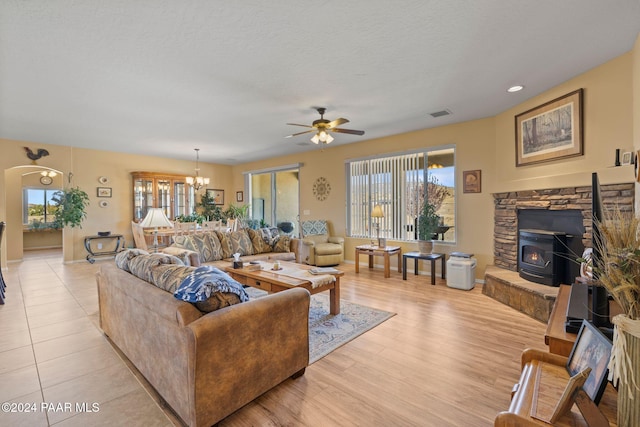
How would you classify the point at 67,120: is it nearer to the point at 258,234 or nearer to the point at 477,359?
the point at 258,234

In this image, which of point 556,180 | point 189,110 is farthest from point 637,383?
point 189,110


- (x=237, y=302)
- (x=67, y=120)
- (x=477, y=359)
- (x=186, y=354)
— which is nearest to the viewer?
(x=186, y=354)

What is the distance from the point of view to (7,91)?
3398 mm

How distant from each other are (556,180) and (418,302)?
231cm

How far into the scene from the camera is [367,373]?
2160 millimetres

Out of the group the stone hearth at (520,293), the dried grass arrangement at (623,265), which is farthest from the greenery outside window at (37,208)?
the dried grass arrangement at (623,265)

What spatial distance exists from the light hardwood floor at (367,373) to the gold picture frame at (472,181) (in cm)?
200

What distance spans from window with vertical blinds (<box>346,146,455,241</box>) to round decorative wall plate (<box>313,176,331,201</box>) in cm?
63

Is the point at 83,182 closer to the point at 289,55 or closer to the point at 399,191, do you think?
the point at 289,55

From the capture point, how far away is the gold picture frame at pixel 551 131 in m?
3.25

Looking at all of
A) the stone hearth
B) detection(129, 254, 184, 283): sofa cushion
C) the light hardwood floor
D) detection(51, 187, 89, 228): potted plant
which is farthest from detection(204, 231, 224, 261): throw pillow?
the stone hearth

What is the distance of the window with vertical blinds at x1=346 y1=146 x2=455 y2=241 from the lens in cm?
520

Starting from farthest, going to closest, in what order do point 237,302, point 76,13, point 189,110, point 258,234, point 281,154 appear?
point 281,154 → point 258,234 → point 189,110 → point 76,13 → point 237,302

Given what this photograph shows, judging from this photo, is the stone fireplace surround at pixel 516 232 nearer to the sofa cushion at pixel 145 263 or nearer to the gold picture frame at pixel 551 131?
the gold picture frame at pixel 551 131
